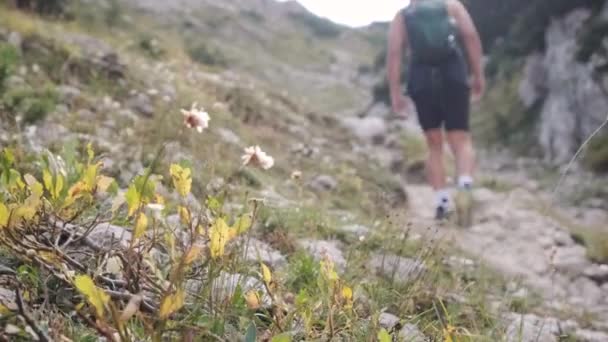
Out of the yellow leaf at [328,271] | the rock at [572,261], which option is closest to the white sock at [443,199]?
the rock at [572,261]

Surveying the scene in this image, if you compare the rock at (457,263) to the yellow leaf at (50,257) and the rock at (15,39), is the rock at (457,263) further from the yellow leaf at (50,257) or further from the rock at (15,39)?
the rock at (15,39)

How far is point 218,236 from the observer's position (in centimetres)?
128

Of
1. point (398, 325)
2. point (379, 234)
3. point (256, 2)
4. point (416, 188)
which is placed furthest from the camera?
point (256, 2)

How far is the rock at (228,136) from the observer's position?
16.1ft

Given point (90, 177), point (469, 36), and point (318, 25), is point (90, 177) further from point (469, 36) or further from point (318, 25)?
point (318, 25)

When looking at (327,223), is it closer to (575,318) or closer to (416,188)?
(575,318)

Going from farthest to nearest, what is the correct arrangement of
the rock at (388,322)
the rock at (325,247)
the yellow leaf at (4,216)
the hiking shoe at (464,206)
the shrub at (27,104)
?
1. the hiking shoe at (464,206)
2. the shrub at (27,104)
3. the rock at (325,247)
4. the rock at (388,322)
5. the yellow leaf at (4,216)

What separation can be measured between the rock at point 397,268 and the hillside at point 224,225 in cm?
1

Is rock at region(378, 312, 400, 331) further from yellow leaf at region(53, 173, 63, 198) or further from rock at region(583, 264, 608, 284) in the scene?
rock at region(583, 264, 608, 284)

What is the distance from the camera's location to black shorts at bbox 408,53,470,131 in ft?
15.7

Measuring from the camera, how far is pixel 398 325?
1.76m

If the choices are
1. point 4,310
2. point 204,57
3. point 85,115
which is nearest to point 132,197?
point 4,310

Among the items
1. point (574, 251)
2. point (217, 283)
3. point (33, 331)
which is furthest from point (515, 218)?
point (33, 331)

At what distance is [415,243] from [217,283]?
1.91 m
